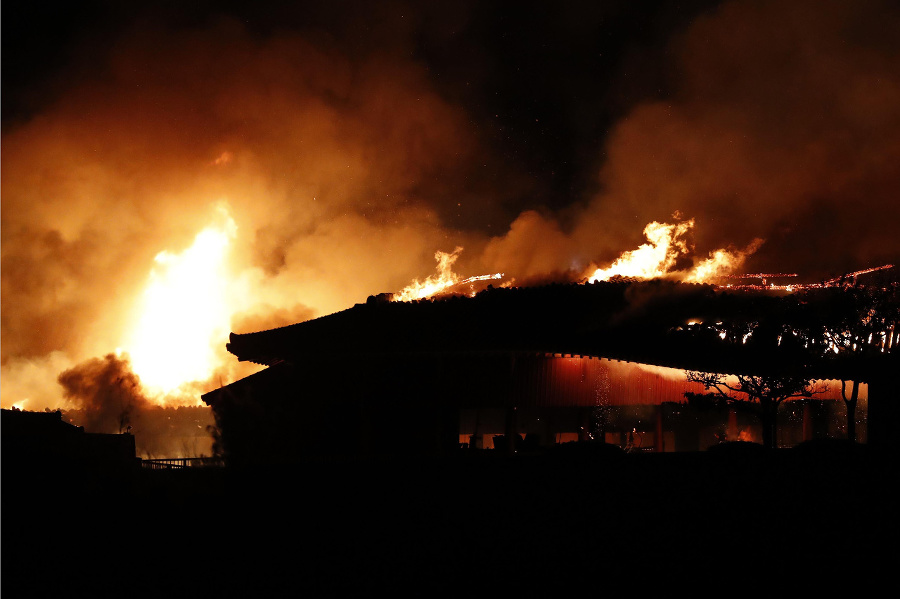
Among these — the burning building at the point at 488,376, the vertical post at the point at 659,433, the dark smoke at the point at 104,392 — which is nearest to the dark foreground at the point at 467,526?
the burning building at the point at 488,376

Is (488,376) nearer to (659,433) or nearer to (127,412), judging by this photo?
(659,433)

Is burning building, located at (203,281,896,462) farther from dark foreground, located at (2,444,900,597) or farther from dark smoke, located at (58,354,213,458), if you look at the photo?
dark smoke, located at (58,354,213,458)

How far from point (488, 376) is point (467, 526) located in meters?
11.3

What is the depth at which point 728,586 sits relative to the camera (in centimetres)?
1189

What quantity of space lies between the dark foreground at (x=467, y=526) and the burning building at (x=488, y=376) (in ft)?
17.3

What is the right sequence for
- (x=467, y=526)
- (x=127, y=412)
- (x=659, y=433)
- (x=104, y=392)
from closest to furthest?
(x=467, y=526) → (x=659, y=433) → (x=127, y=412) → (x=104, y=392)

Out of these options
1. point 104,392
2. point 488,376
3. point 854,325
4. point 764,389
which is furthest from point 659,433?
point 104,392

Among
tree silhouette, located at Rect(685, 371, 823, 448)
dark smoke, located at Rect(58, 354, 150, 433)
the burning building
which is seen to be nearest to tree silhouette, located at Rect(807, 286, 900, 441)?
tree silhouette, located at Rect(685, 371, 823, 448)

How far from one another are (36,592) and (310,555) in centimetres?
434

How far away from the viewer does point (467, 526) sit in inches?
625

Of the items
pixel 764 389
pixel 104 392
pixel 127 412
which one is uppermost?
pixel 104 392

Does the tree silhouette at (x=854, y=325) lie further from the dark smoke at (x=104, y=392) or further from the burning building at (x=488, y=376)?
the dark smoke at (x=104, y=392)

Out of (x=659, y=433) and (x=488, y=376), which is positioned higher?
(x=488, y=376)

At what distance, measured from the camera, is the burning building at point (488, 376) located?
26.8 metres
